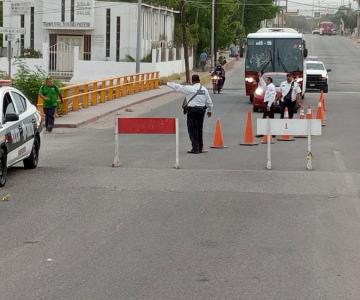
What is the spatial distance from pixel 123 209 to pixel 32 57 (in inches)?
1762

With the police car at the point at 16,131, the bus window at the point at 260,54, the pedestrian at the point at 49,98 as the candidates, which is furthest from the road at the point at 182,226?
the bus window at the point at 260,54

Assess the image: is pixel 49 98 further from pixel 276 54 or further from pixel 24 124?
pixel 276 54

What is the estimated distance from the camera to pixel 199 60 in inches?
2928

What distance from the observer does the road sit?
7277 millimetres

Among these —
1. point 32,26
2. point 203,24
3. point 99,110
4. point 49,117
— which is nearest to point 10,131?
point 49,117

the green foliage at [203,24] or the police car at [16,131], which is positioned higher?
the green foliage at [203,24]

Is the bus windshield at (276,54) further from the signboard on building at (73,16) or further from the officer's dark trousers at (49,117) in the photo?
the signboard on building at (73,16)

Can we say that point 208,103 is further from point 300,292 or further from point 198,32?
point 198,32

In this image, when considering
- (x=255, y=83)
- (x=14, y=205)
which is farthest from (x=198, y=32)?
(x=14, y=205)

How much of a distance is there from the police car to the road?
13.9 inches

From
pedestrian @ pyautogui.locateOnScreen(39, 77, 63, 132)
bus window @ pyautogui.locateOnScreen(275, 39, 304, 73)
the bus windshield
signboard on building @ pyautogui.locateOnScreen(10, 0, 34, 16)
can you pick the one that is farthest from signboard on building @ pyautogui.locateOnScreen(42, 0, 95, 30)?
pedestrian @ pyautogui.locateOnScreen(39, 77, 63, 132)

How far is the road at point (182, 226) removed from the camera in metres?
7.28

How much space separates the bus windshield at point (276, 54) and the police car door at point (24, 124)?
865 inches

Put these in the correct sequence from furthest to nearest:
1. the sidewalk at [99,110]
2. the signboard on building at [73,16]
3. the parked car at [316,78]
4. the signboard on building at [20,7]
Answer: the signboard on building at [73,16]
the signboard on building at [20,7]
the parked car at [316,78]
the sidewalk at [99,110]
